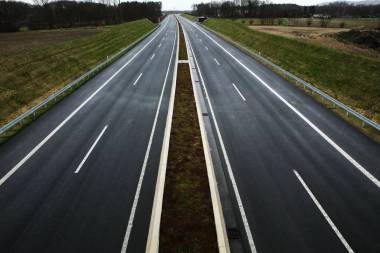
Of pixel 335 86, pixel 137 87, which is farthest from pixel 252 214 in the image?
pixel 335 86

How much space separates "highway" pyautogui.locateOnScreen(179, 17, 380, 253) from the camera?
7754 mm

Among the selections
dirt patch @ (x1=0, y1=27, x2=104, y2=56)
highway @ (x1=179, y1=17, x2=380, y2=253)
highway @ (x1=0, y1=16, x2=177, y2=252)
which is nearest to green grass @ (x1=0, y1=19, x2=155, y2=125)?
dirt patch @ (x1=0, y1=27, x2=104, y2=56)

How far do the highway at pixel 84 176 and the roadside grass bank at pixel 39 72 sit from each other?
2570 millimetres

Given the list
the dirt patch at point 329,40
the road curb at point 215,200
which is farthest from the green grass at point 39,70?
the dirt patch at point 329,40

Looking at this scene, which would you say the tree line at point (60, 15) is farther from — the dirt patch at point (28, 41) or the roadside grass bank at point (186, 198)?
the roadside grass bank at point (186, 198)

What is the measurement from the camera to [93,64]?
32062mm

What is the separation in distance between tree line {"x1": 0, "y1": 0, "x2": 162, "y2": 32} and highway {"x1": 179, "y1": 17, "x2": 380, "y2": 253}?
73978mm

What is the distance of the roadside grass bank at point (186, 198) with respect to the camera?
24.6ft

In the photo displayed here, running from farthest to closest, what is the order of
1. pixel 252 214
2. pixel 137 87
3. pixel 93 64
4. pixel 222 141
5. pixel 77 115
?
pixel 93 64
pixel 137 87
pixel 77 115
pixel 222 141
pixel 252 214

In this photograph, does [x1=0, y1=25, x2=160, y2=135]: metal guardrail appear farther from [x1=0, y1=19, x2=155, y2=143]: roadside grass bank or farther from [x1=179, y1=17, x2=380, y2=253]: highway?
[x1=179, y1=17, x2=380, y2=253]: highway

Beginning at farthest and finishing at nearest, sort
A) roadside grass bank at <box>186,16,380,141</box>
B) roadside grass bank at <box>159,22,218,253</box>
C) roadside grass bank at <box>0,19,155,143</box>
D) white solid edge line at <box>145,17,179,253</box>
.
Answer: roadside grass bank at <box>0,19,155,143</box>, roadside grass bank at <box>186,16,380,141</box>, roadside grass bank at <box>159,22,218,253</box>, white solid edge line at <box>145,17,179,253</box>

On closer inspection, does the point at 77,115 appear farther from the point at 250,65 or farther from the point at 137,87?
the point at 250,65

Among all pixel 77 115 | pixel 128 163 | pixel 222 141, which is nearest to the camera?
pixel 128 163

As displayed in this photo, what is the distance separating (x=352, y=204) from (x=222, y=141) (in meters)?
5.96
